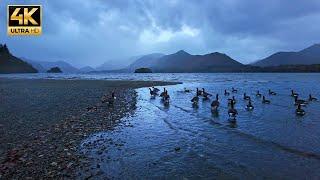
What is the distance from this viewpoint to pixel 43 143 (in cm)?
1445

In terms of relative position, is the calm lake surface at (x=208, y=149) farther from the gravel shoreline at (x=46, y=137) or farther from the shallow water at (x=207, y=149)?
the gravel shoreline at (x=46, y=137)

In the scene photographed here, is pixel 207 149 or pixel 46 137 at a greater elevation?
pixel 46 137

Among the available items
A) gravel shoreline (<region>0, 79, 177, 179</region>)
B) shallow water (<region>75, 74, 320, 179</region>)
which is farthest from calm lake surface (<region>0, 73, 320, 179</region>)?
gravel shoreline (<region>0, 79, 177, 179</region>)

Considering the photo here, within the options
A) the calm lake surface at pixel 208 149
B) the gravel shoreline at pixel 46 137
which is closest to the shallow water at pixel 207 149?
the calm lake surface at pixel 208 149

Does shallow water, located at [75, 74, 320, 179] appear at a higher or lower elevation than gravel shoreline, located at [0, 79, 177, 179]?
lower

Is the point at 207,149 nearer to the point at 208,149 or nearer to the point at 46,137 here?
the point at 208,149

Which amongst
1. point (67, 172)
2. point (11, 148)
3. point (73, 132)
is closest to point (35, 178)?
point (67, 172)

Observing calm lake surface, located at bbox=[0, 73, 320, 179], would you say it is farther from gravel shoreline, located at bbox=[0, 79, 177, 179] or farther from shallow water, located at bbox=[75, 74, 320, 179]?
gravel shoreline, located at bbox=[0, 79, 177, 179]

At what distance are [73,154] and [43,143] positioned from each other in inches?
88.8

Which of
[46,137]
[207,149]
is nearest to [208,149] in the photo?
[207,149]

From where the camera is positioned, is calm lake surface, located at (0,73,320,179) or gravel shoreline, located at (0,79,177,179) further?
calm lake surface, located at (0,73,320,179)

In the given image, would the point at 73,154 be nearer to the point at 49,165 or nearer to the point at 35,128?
the point at 49,165

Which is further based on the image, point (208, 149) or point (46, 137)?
point (46, 137)

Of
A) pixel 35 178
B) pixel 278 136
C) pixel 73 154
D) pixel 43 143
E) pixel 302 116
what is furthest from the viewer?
pixel 302 116
